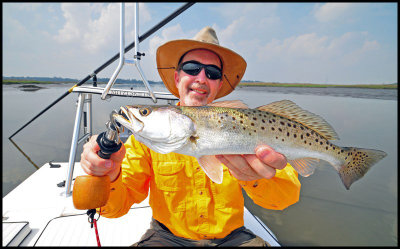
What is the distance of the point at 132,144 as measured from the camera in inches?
104

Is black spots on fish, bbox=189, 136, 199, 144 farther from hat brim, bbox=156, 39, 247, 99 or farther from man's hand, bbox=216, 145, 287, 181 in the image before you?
hat brim, bbox=156, 39, 247, 99

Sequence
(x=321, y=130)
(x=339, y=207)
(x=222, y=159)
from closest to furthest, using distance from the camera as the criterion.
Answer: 1. (x=222, y=159)
2. (x=321, y=130)
3. (x=339, y=207)

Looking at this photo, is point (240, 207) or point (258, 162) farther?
point (240, 207)

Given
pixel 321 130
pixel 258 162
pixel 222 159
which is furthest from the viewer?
pixel 321 130

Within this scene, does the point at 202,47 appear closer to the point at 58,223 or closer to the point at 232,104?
the point at 232,104

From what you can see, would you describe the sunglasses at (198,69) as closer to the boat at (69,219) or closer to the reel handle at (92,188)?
the boat at (69,219)

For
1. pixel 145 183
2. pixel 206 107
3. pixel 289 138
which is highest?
pixel 206 107

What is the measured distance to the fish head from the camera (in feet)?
5.93

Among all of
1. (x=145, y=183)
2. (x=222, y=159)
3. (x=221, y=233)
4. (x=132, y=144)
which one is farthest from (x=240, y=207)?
(x=132, y=144)

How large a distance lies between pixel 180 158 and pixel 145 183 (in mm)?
653

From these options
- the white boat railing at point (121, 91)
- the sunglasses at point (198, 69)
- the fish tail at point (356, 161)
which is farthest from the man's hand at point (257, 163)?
the white boat railing at point (121, 91)

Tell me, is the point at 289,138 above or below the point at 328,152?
above

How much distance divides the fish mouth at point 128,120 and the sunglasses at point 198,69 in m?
1.28

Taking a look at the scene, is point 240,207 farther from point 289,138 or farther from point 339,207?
point 339,207
